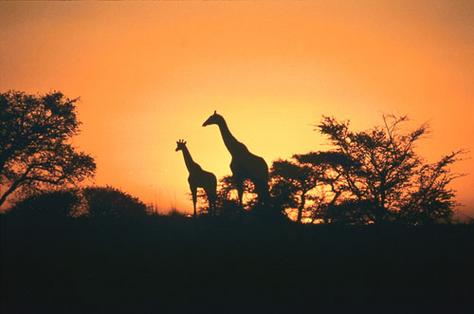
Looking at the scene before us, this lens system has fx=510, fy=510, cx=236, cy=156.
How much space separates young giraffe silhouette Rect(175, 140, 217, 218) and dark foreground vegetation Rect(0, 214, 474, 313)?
2551 millimetres

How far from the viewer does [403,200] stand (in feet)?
107

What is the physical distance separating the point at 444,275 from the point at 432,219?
1705 cm

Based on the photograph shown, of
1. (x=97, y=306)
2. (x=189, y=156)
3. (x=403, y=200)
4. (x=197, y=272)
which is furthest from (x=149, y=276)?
(x=403, y=200)

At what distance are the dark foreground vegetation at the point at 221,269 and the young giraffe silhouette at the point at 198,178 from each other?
2.55 meters

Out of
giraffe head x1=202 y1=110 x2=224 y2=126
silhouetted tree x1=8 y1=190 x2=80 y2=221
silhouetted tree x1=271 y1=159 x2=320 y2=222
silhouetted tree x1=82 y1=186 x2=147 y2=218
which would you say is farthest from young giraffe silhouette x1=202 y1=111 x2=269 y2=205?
silhouetted tree x1=82 y1=186 x2=147 y2=218

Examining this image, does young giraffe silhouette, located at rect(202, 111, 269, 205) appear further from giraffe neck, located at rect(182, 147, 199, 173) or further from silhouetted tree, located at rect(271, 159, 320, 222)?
silhouetted tree, located at rect(271, 159, 320, 222)

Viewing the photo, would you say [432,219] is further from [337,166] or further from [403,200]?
[337,166]

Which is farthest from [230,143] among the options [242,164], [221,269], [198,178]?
[221,269]

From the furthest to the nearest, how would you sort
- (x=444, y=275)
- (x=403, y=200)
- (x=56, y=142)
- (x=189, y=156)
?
(x=56, y=142)
(x=403, y=200)
(x=189, y=156)
(x=444, y=275)

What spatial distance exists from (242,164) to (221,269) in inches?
318

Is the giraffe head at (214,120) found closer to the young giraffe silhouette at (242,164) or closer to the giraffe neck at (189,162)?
the young giraffe silhouette at (242,164)

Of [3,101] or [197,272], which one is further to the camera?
[3,101]

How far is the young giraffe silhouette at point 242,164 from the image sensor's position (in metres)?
22.8

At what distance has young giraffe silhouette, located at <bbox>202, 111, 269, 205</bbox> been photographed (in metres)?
22.8
